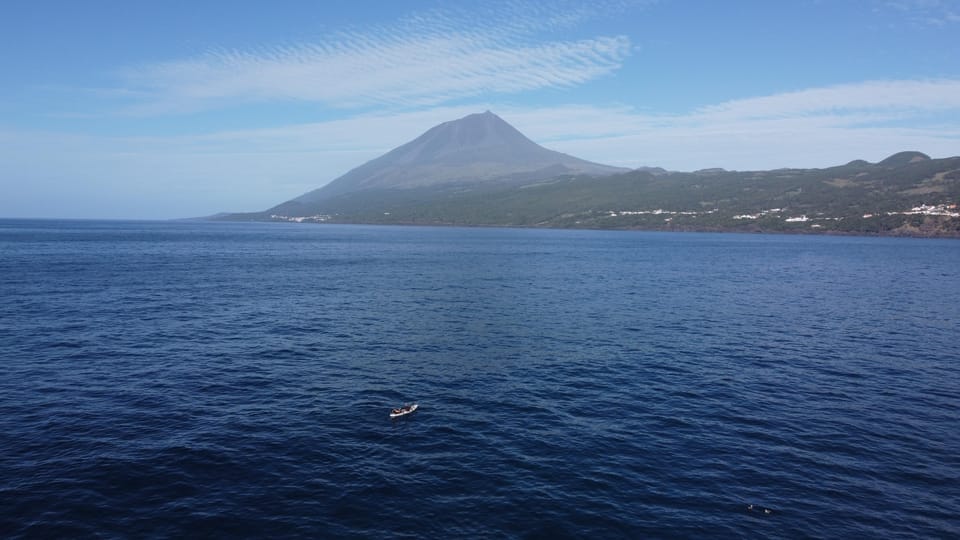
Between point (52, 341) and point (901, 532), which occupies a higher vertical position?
point (52, 341)

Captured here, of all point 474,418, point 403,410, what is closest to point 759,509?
point 474,418

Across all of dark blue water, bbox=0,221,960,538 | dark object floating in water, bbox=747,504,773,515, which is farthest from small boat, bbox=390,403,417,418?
dark object floating in water, bbox=747,504,773,515

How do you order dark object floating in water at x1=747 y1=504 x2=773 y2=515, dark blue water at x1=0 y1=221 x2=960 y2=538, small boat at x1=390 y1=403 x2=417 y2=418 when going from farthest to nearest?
small boat at x1=390 y1=403 x2=417 y2=418 → dark object floating in water at x1=747 y1=504 x2=773 y2=515 → dark blue water at x1=0 y1=221 x2=960 y2=538

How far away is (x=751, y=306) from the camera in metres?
85.1

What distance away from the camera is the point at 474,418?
38031 millimetres

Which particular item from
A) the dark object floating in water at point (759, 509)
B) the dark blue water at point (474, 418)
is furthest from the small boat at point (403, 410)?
the dark object floating in water at point (759, 509)

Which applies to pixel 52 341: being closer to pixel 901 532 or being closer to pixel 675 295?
pixel 901 532

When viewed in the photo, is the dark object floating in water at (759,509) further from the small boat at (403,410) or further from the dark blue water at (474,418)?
the small boat at (403,410)

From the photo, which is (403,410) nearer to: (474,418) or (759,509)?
(474,418)

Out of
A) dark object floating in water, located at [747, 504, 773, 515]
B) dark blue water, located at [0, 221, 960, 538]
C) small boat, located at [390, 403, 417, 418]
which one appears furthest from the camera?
small boat, located at [390, 403, 417, 418]

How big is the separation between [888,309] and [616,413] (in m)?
67.9

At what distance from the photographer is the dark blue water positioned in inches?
1037

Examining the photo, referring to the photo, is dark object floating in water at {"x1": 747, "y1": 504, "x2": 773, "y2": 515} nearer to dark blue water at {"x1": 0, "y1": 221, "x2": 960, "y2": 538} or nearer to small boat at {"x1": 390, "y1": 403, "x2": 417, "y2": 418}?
dark blue water at {"x1": 0, "y1": 221, "x2": 960, "y2": 538}

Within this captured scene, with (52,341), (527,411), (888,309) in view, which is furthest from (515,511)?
(888,309)
